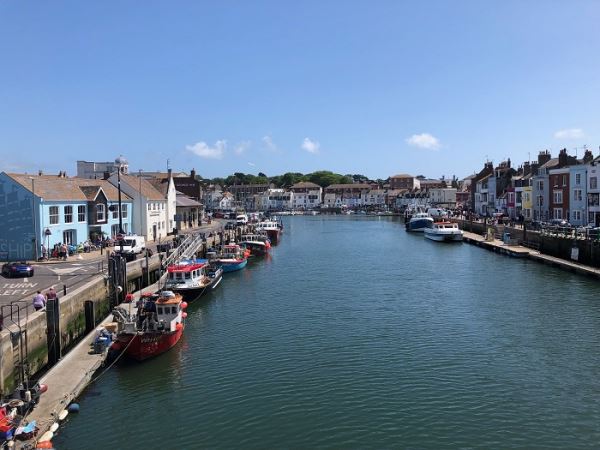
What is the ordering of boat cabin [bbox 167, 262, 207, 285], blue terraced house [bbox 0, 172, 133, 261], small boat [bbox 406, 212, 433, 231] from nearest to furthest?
boat cabin [bbox 167, 262, 207, 285] → blue terraced house [bbox 0, 172, 133, 261] → small boat [bbox 406, 212, 433, 231]

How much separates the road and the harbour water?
7.54 metres

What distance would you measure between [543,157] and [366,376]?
255 feet

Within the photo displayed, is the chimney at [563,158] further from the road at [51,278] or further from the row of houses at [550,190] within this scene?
the road at [51,278]

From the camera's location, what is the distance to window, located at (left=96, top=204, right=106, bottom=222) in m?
54.4

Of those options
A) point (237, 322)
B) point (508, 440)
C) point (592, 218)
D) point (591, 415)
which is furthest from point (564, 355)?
point (592, 218)

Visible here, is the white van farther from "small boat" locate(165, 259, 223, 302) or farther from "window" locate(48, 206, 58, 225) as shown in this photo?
"small boat" locate(165, 259, 223, 302)

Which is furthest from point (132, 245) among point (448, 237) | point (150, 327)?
point (448, 237)

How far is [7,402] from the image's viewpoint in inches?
693

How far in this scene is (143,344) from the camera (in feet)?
83.2

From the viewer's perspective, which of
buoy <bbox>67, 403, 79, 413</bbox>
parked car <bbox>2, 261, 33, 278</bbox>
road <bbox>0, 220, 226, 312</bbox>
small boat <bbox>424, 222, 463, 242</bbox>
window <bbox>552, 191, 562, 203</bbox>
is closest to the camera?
buoy <bbox>67, 403, 79, 413</bbox>

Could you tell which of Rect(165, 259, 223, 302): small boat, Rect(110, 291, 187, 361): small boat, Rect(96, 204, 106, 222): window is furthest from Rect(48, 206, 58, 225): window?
Rect(110, 291, 187, 361): small boat

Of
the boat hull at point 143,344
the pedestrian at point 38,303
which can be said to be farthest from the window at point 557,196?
the pedestrian at point 38,303

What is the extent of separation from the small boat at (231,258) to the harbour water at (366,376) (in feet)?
40.3

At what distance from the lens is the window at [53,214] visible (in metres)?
46.7
